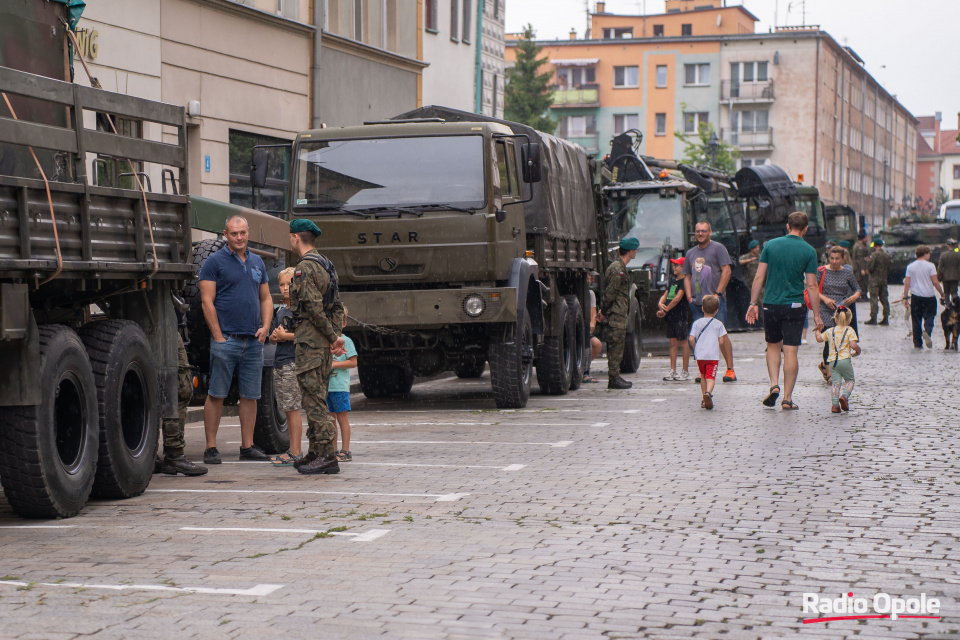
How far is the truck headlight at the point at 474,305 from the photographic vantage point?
43.6ft

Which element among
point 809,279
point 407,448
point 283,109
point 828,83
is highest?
point 828,83

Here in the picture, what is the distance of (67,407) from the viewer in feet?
25.7

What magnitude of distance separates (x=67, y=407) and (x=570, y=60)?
8029cm

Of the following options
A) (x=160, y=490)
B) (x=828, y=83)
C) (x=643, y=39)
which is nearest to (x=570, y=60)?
(x=643, y=39)

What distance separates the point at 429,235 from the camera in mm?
13352

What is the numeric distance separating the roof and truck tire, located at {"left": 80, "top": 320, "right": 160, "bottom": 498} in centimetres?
7823

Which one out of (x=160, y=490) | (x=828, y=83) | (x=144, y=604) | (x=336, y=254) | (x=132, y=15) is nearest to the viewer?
(x=144, y=604)

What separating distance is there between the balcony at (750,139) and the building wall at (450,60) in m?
48.4

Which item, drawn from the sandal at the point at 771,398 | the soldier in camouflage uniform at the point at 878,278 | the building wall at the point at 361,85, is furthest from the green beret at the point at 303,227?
the soldier in camouflage uniform at the point at 878,278

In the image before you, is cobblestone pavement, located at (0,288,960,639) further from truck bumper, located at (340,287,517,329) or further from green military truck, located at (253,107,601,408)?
green military truck, located at (253,107,601,408)

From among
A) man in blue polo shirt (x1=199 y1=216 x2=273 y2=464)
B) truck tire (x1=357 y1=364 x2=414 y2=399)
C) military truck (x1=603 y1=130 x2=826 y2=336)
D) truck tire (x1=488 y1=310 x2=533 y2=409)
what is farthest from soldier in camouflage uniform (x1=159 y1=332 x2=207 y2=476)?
military truck (x1=603 y1=130 x2=826 y2=336)

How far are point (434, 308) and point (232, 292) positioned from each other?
3.61m

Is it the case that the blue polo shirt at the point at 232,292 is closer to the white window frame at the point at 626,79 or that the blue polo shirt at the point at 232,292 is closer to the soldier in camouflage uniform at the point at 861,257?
the soldier in camouflage uniform at the point at 861,257

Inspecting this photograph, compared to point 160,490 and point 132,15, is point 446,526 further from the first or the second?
point 132,15
